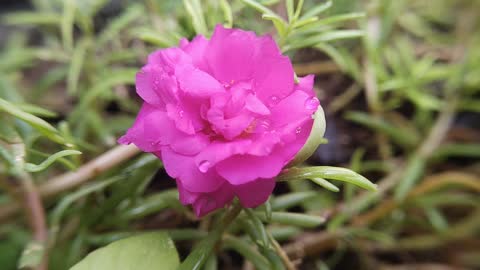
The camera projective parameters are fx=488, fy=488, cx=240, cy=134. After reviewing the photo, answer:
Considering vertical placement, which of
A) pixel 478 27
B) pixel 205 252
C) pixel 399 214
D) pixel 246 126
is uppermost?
pixel 246 126

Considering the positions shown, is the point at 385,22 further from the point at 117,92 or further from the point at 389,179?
the point at 117,92

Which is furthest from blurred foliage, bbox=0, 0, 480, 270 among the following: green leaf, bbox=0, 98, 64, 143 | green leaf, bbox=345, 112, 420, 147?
green leaf, bbox=0, 98, 64, 143

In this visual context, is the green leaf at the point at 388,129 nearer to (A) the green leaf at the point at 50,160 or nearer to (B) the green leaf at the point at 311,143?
(B) the green leaf at the point at 311,143

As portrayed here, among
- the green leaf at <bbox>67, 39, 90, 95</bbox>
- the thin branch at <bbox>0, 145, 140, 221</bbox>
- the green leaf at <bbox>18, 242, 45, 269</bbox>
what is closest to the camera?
the green leaf at <bbox>18, 242, 45, 269</bbox>

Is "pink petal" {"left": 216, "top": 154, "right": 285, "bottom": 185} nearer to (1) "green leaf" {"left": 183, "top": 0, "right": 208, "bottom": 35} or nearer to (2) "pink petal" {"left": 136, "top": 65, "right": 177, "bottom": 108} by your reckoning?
(2) "pink petal" {"left": 136, "top": 65, "right": 177, "bottom": 108}

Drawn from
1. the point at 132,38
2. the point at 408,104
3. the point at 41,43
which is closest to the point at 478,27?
the point at 408,104

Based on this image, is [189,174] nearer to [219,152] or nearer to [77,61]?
[219,152]
